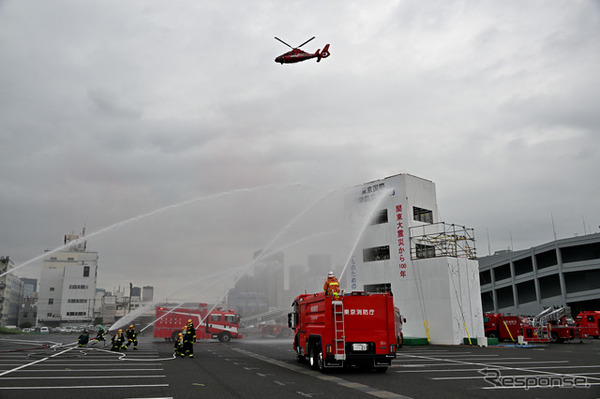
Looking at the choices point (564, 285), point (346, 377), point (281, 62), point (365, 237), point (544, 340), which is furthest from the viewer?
point (564, 285)

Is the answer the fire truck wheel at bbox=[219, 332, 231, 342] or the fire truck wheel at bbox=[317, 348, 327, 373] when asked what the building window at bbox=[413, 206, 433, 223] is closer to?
the fire truck wheel at bbox=[219, 332, 231, 342]

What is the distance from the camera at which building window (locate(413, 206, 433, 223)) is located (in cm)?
3791

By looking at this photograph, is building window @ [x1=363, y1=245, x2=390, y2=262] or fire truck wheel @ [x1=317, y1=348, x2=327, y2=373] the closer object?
fire truck wheel @ [x1=317, y1=348, x2=327, y2=373]

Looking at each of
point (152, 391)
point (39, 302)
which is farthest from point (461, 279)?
point (39, 302)

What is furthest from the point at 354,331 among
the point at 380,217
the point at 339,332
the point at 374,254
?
the point at 374,254

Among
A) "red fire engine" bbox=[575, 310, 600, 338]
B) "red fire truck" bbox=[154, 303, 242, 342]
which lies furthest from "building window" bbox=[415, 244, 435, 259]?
"red fire engine" bbox=[575, 310, 600, 338]

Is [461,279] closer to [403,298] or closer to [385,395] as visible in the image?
[403,298]

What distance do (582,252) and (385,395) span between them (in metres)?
73.3

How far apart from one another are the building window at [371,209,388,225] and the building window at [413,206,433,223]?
8.44 feet

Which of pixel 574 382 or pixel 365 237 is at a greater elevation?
pixel 365 237

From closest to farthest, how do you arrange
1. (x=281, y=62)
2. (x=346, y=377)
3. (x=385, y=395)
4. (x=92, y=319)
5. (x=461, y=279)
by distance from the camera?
1. (x=385, y=395)
2. (x=346, y=377)
3. (x=281, y=62)
4. (x=461, y=279)
5. (x=92, y=319)

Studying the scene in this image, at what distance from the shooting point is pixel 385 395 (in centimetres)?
1060

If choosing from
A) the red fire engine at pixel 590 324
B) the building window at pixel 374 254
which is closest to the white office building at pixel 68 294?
the building window at pixel 374 254

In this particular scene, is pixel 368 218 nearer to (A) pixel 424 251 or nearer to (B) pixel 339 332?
(A) pixel 424 251
